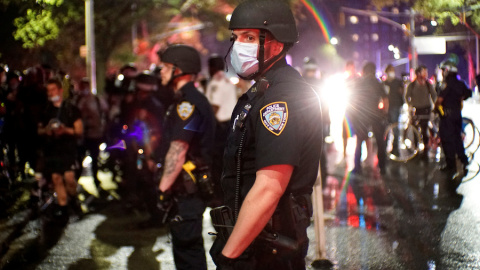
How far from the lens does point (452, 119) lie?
12.0 m

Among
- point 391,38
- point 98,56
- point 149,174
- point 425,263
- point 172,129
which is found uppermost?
point 391,38

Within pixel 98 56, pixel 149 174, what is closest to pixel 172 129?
pixel 149 174

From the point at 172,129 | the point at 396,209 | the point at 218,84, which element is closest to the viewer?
the point at 172,129

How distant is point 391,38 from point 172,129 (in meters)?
126

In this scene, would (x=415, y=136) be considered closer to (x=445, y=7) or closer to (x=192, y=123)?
(x=445, y=7)

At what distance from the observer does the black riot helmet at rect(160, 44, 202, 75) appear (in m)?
5.36

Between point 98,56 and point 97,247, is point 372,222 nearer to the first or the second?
point 97,247

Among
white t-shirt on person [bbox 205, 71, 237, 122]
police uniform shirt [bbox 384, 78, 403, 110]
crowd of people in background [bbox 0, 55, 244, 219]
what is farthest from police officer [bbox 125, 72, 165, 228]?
police uniform shirt [bbox 384, 78, 403, 110]

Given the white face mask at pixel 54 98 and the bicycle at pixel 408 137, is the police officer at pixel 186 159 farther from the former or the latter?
the bicycle at pixel 408 137

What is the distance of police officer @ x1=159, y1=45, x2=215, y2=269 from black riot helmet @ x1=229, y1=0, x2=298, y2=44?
207 cm

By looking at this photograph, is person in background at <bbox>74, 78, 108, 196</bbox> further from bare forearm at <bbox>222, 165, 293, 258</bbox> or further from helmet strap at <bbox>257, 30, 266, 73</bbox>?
→ bare forearm at <bbox>222, 165, 293, 258</bbox>

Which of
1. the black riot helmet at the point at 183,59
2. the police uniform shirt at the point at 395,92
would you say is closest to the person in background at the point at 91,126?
the black riot helmet at the point at 183,59

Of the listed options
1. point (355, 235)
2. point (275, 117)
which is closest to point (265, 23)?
point (275, 117)

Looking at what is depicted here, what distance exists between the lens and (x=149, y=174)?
816 centimetres
